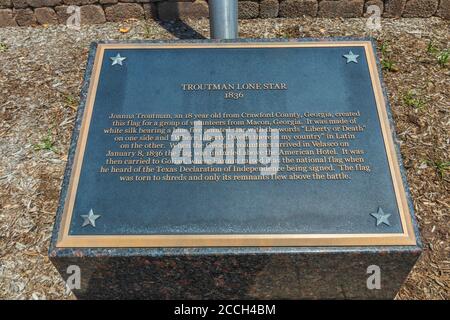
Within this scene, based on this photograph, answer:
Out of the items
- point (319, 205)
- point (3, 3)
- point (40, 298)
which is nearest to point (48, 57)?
point (3, 3)

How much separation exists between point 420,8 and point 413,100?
163cm

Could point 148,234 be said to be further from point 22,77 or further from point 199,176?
point 22,77

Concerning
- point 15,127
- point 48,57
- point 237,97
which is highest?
point 237,97

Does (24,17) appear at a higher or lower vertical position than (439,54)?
higher

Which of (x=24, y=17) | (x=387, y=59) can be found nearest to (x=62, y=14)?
(x=24, y=17)

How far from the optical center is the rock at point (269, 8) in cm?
523

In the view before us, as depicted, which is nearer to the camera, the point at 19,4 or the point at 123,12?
the point at 19,4

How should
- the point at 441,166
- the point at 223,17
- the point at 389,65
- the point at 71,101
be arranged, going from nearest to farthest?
the point at 441,166 → the point at 223,17 → the point at 71,101 → the point at 389,65

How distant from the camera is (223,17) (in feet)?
13.1

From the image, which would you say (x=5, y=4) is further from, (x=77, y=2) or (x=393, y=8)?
(x=393, y=8)

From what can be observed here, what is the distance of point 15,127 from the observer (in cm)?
438

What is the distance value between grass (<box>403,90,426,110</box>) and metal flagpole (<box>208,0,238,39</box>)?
203cm
